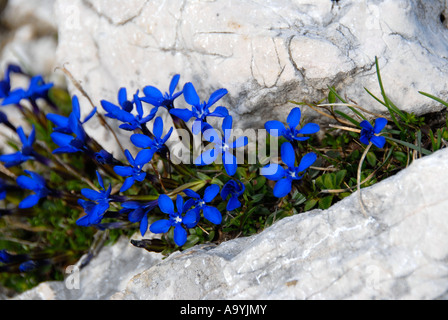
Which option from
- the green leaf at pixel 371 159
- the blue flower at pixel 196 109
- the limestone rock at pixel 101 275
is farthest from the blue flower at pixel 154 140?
the green leaf at pixel 371 159

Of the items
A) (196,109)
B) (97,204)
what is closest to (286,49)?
(196,109)

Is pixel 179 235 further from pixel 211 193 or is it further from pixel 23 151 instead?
pixel 23 151

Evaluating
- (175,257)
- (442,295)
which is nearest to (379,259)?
(442,295)

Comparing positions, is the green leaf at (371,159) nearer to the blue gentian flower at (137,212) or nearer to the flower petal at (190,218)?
the flower petal at (190,218)

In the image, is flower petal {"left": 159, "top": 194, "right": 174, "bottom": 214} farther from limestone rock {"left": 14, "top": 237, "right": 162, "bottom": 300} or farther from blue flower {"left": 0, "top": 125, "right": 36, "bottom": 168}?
blue flower {"left": 0, "top": 125, "right": 36, "bottom": 168}
